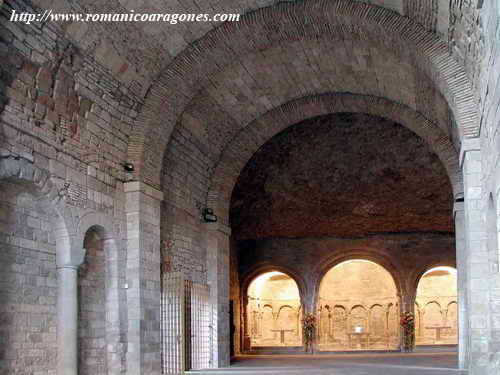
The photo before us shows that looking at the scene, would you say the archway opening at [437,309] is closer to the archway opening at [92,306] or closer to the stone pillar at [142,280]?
the stone pillar at [142,280]

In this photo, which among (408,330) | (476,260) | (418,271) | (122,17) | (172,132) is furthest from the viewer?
(418,271)

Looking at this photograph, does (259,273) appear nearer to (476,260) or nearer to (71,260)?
(71,260)

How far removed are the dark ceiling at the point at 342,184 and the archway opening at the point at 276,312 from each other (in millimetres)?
3876

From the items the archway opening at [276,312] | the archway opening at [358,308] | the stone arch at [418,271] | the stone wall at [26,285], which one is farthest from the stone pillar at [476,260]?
the archway opening at [276,312]

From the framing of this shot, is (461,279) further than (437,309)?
Result: No

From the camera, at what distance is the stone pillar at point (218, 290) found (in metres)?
15.9

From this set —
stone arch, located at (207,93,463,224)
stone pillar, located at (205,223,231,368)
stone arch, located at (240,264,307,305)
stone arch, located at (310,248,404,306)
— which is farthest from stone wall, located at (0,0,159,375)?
stone arch, located at (310,248,404,306)

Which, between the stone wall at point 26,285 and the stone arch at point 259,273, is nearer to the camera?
the stone wall at point 26,285

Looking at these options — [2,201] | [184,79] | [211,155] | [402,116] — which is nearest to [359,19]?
[184,79]

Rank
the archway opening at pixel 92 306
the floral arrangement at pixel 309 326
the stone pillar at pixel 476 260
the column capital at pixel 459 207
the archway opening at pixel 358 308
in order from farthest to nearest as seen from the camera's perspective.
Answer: the archway opening at pixel 358 308, the floral arrangement at pixel 309 326, the column capital at pixel 459 207, the archway opening at pixel 92 306, the stone pillar at pixel 476 260

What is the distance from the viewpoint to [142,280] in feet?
40.8

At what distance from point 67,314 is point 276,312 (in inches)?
668

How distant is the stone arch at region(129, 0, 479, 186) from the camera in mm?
11297

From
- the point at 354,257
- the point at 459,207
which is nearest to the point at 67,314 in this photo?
the point at 459,207
